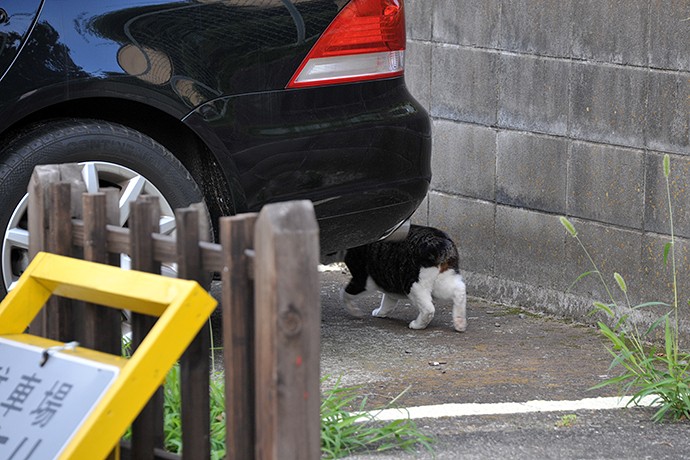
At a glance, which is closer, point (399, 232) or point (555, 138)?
point (399, 232)

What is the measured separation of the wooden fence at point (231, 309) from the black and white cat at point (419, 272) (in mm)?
2695

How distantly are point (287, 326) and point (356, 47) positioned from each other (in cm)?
241

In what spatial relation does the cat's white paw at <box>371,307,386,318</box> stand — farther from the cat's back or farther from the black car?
the black car

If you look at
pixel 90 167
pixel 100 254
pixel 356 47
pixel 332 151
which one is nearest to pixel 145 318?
pixel 100 254

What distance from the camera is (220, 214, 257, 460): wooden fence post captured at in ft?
9.07

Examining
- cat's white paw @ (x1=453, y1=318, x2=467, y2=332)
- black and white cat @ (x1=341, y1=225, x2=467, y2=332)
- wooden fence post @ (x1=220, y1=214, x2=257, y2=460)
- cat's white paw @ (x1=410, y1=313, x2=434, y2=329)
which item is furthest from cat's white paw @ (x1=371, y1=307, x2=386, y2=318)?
wooden fence post @ (x1=220, y1=214, x2=257, y2=460)

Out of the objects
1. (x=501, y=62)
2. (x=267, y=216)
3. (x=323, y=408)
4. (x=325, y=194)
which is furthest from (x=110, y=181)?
(x=501, y=62)

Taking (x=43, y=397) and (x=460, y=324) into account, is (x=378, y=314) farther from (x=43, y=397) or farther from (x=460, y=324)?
(x=43, y=397)

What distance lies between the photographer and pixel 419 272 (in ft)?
19.0

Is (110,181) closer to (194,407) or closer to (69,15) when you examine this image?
(69,15)

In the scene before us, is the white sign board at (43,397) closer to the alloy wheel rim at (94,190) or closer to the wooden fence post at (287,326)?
the wooden fence post at (287,326)

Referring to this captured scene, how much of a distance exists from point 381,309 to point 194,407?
323 centimetres

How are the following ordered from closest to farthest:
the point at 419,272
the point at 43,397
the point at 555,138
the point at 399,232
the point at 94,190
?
the point at 43,397
the point at 94,190
the point at 399,232
the point at 419,272
the point at 555,138

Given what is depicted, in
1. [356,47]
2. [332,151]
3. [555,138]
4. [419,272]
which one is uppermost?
[356,47]
